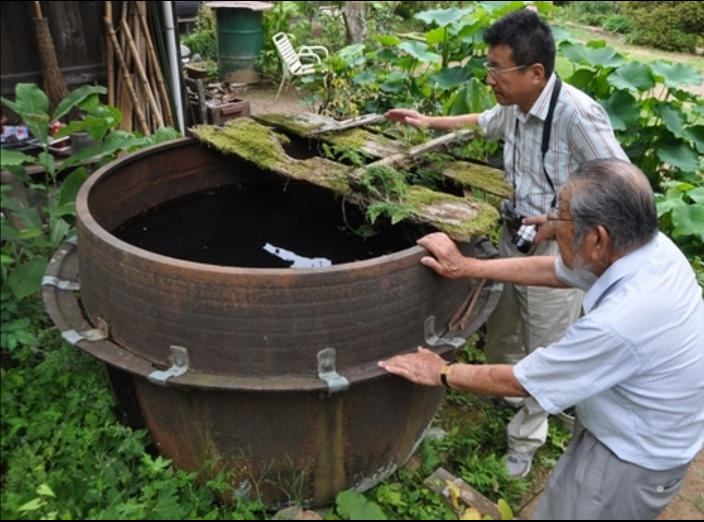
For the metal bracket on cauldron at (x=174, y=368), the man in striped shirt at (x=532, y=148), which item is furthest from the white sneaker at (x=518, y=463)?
the metal bracket on cauldron at (x=174, y=368)

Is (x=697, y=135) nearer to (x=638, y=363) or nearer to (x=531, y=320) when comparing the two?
(x=531, y=320)

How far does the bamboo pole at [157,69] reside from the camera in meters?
5.78

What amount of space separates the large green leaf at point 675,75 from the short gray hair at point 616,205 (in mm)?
4616

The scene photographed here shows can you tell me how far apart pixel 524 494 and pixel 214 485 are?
1.61 meters

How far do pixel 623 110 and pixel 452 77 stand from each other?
1.68 m

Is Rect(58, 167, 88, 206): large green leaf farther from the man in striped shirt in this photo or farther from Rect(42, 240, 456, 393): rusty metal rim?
the man in striped shirt

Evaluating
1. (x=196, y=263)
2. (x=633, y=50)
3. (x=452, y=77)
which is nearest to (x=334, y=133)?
(x=196, y=263)

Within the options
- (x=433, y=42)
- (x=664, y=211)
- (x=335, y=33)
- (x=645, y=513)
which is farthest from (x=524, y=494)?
(x=335, y=33)

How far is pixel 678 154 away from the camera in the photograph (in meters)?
6.06

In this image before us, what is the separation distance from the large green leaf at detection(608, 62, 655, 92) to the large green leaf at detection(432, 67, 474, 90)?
1.35 m

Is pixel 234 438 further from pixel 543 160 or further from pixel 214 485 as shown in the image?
pixel 543 160

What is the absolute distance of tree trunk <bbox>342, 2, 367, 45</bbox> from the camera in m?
11.2

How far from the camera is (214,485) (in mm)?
2574

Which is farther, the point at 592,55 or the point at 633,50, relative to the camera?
the point at 633,50
